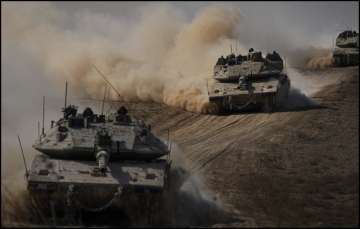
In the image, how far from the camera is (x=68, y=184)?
54.8 ft

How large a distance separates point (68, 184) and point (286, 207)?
4.77 meters

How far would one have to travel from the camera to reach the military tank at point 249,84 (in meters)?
30.9

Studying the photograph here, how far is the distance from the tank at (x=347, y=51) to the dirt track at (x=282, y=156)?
6228 mm

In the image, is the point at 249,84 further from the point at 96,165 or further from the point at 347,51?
the point at 96,165

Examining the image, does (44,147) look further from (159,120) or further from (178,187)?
(159,120)

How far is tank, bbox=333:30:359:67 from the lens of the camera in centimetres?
4109

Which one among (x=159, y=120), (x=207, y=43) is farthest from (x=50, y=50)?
(x=159, y=120)

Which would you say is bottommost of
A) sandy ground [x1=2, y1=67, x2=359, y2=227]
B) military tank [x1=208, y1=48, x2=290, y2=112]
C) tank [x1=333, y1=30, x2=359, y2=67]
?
sandy ground [x1=2, y1=67, x2=359, y2=227]

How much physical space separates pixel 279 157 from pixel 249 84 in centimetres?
835

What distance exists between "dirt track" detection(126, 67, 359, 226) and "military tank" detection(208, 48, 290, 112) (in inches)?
24.6

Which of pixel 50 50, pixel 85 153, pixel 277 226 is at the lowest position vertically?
pixel 277 226

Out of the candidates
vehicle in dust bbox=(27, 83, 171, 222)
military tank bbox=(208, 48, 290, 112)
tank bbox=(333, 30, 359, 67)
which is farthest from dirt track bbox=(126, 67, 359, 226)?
tank bbox=(333, 30, 359, 67)

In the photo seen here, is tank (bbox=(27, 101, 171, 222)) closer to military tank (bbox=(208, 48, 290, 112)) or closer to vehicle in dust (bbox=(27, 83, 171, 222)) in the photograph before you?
vehicle in dust (bbox=(27, 83, 171, 222))

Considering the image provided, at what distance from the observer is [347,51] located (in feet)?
135
